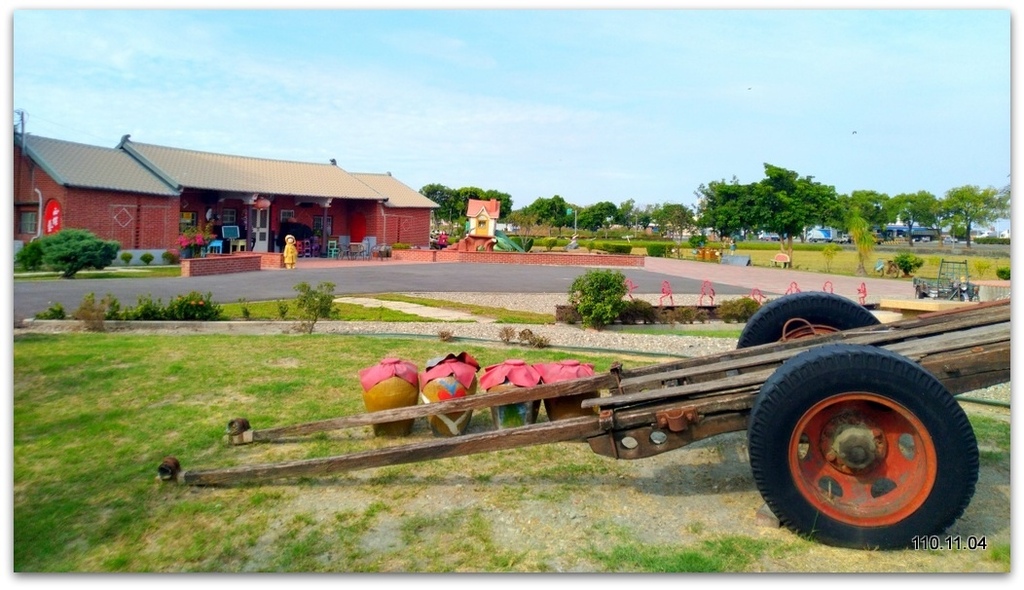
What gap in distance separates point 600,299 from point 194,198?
73.7 ft

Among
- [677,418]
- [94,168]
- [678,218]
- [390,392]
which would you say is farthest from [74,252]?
[678,218]

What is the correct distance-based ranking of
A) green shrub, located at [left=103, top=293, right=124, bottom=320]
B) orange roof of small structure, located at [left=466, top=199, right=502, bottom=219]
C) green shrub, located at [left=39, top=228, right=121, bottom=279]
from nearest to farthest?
green shrub, located at [left=103, top=293, right=124, bottom=320], green shrub, located at [left=39, top=228, right=121, bottom=279], orange roof of small structure, located at [left=466, top=199, right=502, bottom=219]

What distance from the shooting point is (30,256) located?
42.4 ft

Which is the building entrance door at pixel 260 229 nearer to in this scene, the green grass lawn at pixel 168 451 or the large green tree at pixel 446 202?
the green grass lawn at pixel 168 451

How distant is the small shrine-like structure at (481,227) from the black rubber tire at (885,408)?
34.3 m

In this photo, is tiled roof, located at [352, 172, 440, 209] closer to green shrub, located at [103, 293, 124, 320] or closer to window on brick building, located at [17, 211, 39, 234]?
window on brick building, located at [17, 211, 39, 234]

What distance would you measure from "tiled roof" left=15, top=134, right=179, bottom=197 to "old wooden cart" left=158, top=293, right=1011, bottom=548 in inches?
534

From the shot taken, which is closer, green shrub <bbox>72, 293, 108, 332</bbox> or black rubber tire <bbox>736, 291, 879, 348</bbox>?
black rubber tire <bbox>736, 291, 879, 348</bbox>

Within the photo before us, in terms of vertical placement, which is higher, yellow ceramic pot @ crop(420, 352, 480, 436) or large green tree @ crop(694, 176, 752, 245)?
large green tree @ crop(694, 176, 752, 245)

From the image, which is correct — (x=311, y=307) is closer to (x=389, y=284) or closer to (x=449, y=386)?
(x=449, y=386)

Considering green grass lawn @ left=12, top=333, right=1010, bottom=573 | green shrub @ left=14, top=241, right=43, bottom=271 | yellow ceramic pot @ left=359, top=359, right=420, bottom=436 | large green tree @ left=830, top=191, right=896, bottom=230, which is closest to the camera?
green grass lawn @ left=12, top=333, right=1010, bottom=573

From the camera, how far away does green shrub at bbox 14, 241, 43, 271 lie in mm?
12547

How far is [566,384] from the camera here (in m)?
4.37

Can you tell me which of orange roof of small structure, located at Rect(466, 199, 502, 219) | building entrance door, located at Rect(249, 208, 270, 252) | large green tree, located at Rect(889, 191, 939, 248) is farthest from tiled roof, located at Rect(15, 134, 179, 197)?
large green tree, located at Rect(889, 191, 939, 248)
